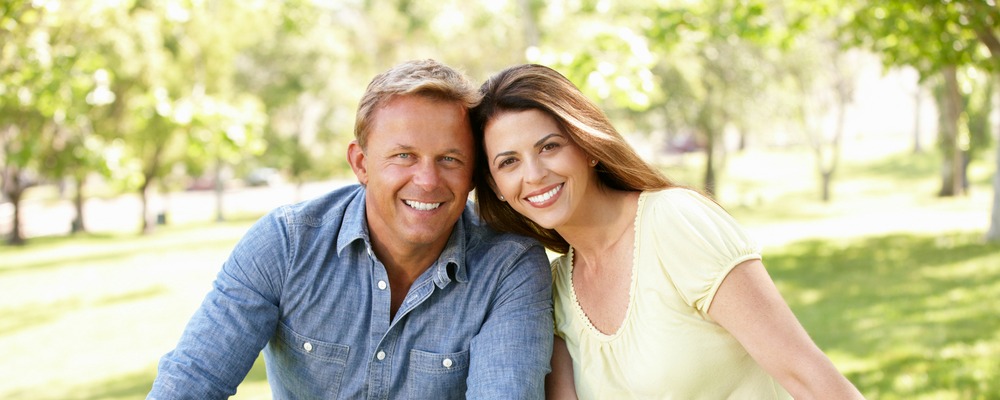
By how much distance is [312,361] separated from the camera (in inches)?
123

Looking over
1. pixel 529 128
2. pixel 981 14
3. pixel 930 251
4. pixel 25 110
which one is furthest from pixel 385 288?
pixel 25 110

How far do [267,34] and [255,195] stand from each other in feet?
45.4

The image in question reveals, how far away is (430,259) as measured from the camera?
325 cm

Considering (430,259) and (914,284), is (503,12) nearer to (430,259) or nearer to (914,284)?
(914,284)

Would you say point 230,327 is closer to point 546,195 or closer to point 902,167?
point 546,195

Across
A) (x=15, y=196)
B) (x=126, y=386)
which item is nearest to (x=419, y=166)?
(x=126, y=386)

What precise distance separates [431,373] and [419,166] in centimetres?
69

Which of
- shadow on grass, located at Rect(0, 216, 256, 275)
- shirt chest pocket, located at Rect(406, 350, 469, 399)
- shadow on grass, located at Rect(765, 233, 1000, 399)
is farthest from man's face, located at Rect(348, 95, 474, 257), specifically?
shadow on grass, located at Rect(0, 216, 256, 275)

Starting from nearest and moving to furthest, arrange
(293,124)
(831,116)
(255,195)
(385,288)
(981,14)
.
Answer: (385,288) → (981,14) → (831,116) → (293,124) → (255,195)

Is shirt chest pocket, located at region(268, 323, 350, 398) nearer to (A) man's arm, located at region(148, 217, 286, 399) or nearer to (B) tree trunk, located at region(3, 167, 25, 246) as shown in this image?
(A) man's arm, located at region(148, 217, 286, 399)

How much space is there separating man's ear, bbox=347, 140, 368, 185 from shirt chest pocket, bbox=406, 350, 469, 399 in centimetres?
64

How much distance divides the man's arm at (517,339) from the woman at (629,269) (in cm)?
13

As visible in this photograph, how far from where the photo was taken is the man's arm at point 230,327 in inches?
114

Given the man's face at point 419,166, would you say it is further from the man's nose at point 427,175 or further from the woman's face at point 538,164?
the woman's face at point 538,164
